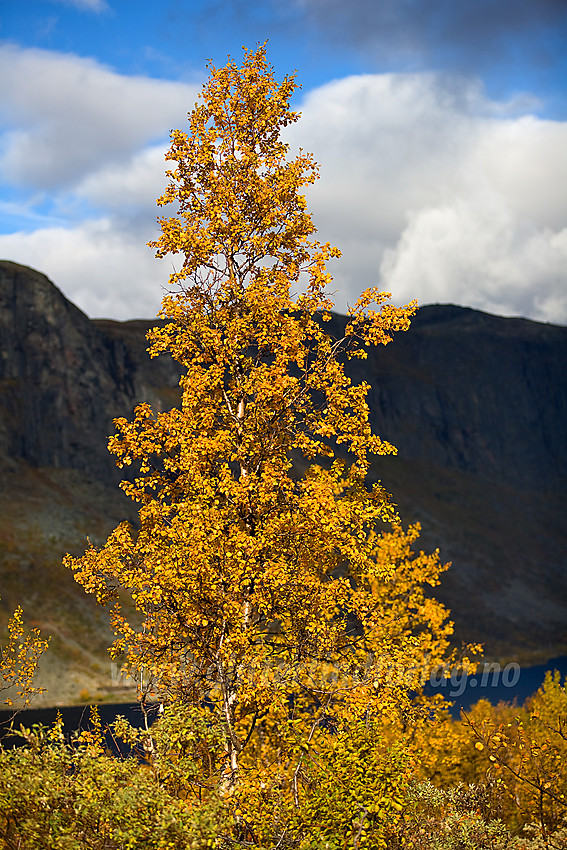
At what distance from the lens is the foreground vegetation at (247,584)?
45.8 feet

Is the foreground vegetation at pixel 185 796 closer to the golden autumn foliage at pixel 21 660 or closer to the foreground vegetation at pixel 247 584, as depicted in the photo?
the foreground vegetation at pixel 247 584

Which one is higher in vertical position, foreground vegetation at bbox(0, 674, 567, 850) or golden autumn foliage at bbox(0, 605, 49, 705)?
golden autumn foliage at bbox(0, 605, 49, 705)

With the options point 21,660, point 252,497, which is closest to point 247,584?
point 252,497

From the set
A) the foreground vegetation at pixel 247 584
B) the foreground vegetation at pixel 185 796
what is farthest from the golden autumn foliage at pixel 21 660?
the foreground vegetation at pixel 185 796

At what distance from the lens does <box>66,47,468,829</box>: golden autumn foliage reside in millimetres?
16562

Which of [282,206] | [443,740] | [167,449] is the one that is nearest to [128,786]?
[167,449]

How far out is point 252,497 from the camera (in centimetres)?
1742

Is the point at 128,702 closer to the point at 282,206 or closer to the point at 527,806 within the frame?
the point at 527,806

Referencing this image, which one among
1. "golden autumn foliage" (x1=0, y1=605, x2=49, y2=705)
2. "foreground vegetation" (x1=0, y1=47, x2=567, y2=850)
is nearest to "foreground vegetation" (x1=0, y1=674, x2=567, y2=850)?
"foreground vegetation" (x1=0, y1=47, x2=567, y2=850)

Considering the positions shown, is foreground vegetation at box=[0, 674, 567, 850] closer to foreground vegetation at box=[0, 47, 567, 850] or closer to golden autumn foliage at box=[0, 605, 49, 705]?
foreground vegetation at box=[0, 47, 567, 850]

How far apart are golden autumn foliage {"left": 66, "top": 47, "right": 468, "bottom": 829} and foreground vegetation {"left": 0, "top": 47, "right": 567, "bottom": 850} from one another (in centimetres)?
5

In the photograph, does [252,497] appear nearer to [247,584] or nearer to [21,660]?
[247,584]

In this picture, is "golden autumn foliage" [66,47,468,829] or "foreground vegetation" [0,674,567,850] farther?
"golden autumn foliage" [66,47,468,829]

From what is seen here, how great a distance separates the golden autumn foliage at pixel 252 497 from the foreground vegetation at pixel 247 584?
5 centimetres
